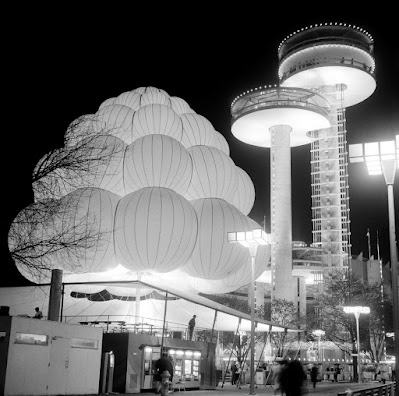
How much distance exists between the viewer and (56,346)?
71.7 ft

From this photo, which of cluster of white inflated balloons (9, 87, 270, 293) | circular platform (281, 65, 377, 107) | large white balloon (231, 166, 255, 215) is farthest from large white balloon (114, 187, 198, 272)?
circular platform (281, 65, 377, 107)

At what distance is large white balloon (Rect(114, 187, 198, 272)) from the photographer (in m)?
27.3

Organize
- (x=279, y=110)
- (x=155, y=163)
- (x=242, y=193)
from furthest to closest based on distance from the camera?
(x=279, y=110), (x=242, y=193), (x=155, y=163)

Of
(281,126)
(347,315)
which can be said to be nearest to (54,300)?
(347,315)

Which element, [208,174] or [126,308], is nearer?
[208,174]

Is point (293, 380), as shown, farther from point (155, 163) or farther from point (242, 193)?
point (242, 193)

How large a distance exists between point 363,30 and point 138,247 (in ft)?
282

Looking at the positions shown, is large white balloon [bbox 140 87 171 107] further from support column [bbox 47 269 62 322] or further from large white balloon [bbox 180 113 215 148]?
support column [bbox 47 269 62 322]

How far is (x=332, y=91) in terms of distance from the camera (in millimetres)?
103250

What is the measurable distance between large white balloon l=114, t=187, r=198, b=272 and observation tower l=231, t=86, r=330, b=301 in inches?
2395

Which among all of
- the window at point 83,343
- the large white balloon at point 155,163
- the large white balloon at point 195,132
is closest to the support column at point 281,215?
the large white balloon at point 195,132

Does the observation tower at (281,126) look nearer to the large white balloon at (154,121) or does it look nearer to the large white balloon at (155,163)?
the large white balloon at (154,121)

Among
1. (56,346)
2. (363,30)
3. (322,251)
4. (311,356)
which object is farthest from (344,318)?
(363,30)

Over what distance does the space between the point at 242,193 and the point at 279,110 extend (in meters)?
60.9
